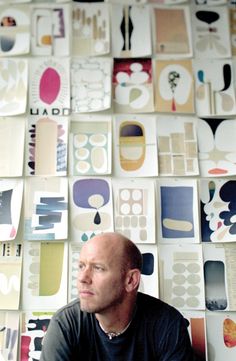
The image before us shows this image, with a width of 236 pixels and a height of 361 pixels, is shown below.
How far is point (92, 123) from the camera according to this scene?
5.34 feet

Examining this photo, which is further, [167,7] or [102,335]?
[167,7]

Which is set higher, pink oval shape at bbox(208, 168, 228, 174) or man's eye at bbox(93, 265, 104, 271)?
pink oval shape at bbox(208, 168, 228, 174)

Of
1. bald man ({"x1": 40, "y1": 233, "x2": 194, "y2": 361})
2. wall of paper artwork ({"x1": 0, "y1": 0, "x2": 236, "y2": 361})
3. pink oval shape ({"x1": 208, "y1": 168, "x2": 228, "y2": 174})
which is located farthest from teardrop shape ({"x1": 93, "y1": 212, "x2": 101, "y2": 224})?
pink oval shape ({"x1": 208, "y1": 168, "x2": 228, "y2": 174})

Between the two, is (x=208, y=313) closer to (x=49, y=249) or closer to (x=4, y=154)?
(x=49, y=249)

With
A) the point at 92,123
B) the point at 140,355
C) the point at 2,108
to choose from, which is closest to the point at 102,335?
the point at 140,355

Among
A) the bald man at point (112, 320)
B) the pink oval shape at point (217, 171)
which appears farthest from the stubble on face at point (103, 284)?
the pink oval shape at point (217, 171)

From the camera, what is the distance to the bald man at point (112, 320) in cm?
124

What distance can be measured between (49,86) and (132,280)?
765 millimetres

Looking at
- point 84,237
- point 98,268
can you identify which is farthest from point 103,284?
point 84,237

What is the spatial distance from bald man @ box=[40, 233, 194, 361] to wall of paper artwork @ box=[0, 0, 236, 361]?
0.24 metres

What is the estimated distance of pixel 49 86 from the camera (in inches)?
64.5

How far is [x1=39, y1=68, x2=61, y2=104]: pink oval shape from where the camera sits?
5.35 feet

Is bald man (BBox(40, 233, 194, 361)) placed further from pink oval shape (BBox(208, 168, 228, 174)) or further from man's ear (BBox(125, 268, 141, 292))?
pink oval shape (BBox(208, 168, 228, 174))

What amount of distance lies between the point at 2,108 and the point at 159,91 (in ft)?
1.85
